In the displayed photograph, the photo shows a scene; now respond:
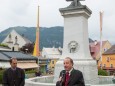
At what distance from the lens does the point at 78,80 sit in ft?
22.6

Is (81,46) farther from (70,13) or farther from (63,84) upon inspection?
(63,84)

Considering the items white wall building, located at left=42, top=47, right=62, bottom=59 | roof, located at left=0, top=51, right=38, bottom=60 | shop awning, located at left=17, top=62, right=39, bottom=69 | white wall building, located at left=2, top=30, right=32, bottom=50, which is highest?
white wall building, located at left=2, top=30, right=32, bottom=50

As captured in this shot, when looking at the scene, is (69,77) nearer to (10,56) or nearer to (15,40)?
(10,56)

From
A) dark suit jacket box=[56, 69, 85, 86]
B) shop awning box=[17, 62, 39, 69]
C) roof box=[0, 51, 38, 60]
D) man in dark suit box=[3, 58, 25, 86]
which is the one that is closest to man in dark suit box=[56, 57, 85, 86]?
dark suit jacket box=[56, 69, 85, 86]

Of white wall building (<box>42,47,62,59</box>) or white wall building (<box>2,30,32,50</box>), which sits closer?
white wall building (<box>42,47,62,59</box>)

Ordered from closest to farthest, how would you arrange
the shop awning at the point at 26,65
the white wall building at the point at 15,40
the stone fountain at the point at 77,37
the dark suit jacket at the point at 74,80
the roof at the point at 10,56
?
the dark suit jacket at the point at 74,80
the stone fountain at the point at 77,37
the roof at the point at 10,56
the shop awning at the point at 26,65
the white wall building at the point at 15,40

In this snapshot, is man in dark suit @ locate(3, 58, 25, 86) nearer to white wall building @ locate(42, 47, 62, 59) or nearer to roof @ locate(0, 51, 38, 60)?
roof @ locate(0, 51, 38, 60)

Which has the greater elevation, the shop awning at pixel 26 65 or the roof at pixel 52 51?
the roof at pixel 52 51

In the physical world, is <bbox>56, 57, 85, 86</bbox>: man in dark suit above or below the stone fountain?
below

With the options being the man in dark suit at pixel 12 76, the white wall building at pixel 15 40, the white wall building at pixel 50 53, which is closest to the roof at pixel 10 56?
the white wall building at pixel 50 53

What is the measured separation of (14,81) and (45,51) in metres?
94.3

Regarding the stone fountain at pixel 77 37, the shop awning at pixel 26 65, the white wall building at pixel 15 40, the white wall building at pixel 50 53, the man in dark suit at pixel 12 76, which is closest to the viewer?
the man in dark suit at pixel 12 76

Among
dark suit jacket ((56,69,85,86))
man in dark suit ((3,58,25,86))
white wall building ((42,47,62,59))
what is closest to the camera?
dark suit jacket ((56,69,85,86))

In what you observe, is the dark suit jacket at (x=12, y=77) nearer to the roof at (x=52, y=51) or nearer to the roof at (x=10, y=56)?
the roof at (x=10, y=56)
